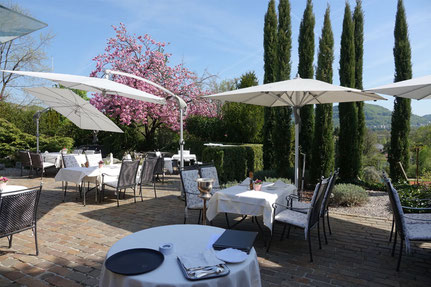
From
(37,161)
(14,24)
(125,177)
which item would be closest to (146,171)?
(125,177)

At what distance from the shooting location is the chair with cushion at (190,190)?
4789 mm

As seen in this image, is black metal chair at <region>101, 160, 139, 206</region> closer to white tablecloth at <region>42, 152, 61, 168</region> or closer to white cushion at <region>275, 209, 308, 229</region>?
white cushion at <region>275, 209, 308, 229</region>

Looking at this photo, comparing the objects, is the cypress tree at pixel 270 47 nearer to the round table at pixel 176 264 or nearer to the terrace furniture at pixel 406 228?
the terrace furniture at pixel 406 228

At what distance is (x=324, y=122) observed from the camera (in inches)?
350

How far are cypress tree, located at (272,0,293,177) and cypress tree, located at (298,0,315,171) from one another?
42 centimetres

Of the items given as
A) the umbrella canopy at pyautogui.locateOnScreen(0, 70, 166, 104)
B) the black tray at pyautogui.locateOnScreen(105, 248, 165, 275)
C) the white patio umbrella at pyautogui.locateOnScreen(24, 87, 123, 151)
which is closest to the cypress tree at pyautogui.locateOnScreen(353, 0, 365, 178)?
the umbrella canopy at pyautogui.locateOnScreen(0, 70, 166, 104)

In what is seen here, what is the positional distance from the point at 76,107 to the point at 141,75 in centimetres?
753

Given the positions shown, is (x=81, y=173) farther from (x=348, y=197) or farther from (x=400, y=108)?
(x=400, y=108)

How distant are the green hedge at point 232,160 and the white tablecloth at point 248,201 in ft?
14.3

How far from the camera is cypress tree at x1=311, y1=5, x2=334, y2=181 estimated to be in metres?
8.89

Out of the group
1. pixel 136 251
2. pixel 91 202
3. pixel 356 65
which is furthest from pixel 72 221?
pixel 356 65

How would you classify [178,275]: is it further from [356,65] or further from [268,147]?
[356,65]

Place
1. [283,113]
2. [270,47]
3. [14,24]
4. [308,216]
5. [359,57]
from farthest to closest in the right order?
1. [270,47]
2. [359,57]
3. [283,113]
4. [308,216]
5. [14,24]

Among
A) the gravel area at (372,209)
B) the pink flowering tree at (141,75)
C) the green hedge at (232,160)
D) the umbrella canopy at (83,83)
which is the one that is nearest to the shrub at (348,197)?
the gravel area at (372,209)
